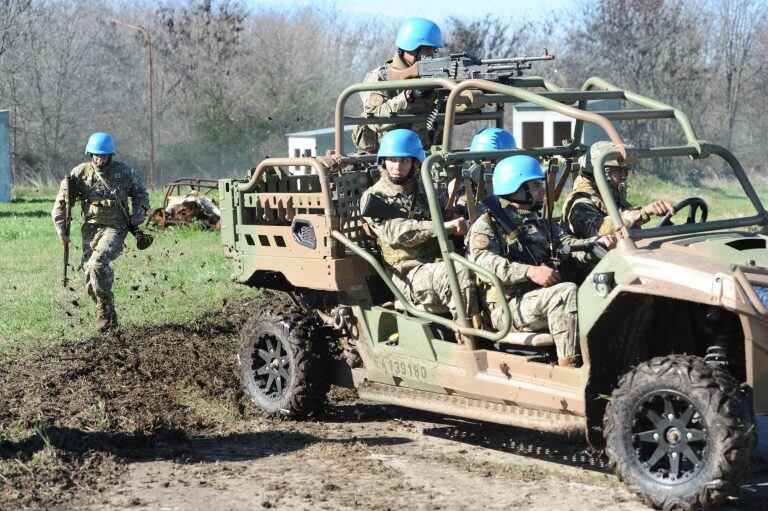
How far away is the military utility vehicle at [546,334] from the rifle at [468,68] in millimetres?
174

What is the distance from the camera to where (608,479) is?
582cm

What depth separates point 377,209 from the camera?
258 inches

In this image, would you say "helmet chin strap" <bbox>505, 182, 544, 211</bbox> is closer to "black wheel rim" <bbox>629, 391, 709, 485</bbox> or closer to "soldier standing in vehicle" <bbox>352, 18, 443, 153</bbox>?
"black wheel rim" <bbox>629, 391, 709, 485</bbox>

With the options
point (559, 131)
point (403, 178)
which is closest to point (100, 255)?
point (403, 178)

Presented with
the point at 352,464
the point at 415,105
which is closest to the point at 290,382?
the point at 352,464

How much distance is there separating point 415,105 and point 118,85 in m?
43.5

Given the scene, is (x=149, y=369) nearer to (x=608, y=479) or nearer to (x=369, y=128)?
(x=369, y=128)

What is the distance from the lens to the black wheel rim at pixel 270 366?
7305 mm

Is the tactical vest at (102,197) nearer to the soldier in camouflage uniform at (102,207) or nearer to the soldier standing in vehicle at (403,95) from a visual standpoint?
the soldier in camouflage uniform at (102,207)

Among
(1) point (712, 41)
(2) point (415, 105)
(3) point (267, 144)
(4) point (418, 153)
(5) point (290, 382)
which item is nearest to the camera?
(4) point (418, 153)

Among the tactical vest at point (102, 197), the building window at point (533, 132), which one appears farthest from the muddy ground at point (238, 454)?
the building window at point (533, 132)

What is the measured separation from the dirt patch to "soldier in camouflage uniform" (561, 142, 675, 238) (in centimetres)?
242

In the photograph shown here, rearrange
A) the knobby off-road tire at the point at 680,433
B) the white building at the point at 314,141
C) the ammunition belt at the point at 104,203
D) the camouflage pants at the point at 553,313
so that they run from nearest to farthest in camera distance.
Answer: the knobby off-road tire at the point at 680,433 < the camouflage pants at the point at 553,313 < the ammunition belt at the point at 104,203 < the white building at the point at 314,141

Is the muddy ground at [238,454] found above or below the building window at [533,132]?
below
